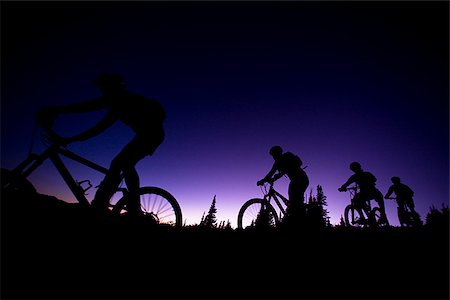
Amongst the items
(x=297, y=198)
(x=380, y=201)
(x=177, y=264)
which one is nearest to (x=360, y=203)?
(x=380, y=201)

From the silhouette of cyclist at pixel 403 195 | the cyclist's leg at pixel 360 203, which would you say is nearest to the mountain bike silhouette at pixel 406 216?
A: the silhouette of cyclist at pixel 403 195

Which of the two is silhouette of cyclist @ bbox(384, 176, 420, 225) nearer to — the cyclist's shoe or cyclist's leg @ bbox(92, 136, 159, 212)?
cyclist's leg @ bbox(92, 136, 159, 212)

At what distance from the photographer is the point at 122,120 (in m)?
4.41

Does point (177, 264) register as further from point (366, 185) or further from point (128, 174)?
point (366, 185)

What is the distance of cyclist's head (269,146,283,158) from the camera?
8.41m

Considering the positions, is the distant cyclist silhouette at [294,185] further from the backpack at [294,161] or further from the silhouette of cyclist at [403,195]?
the silhouette of cyclist at [403,195]

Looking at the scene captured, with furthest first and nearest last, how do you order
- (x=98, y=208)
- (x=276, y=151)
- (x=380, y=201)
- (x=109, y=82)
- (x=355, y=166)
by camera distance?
(x=355, y=166)
(x=380, y=201)
(x=276, y=151)
(x=109, y=82)
(x=98, y=208)

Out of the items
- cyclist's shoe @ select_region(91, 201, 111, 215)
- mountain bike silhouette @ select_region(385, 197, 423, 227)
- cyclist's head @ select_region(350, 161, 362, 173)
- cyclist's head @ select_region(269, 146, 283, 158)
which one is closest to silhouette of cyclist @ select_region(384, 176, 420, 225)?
mountain bike silhouette @ select_region(385, 197, 423, 227)

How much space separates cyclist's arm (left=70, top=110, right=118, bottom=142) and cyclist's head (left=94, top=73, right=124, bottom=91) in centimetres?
49

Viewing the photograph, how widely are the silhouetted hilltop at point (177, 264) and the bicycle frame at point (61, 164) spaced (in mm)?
377

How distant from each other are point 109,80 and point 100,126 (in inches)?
37.7

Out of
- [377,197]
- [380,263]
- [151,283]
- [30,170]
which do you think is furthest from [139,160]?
[377,197]

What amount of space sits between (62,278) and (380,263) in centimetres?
461

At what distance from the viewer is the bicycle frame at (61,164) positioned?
441cm
